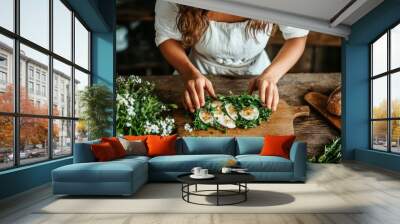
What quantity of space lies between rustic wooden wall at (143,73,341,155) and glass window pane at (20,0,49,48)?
310cm

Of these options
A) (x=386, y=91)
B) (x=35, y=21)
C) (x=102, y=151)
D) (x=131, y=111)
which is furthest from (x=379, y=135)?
(x=35, y=21)

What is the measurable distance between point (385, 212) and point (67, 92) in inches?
212

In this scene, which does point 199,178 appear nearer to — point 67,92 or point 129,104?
point 67,92

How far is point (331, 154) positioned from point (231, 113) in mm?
2457

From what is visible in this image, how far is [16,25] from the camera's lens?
512 centimetres

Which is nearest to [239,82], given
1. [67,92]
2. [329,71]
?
[329,71]

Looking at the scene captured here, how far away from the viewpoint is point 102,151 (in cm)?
567

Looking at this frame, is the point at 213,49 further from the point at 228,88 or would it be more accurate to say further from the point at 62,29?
the point at 62,29

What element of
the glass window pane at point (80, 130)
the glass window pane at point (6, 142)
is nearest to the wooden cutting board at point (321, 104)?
the glass window pane at point (80, 130)

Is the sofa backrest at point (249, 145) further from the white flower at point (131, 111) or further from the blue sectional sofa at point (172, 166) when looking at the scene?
the white flower at point (131, 111)

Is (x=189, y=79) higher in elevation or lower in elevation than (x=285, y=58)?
lower

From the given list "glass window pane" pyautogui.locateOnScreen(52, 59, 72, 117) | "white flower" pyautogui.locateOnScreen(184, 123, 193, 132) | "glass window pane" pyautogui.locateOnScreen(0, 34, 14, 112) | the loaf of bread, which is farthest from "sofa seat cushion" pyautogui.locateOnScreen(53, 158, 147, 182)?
the loaf of bread

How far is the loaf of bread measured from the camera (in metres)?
9.05

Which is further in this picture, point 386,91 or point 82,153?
point 386,91
